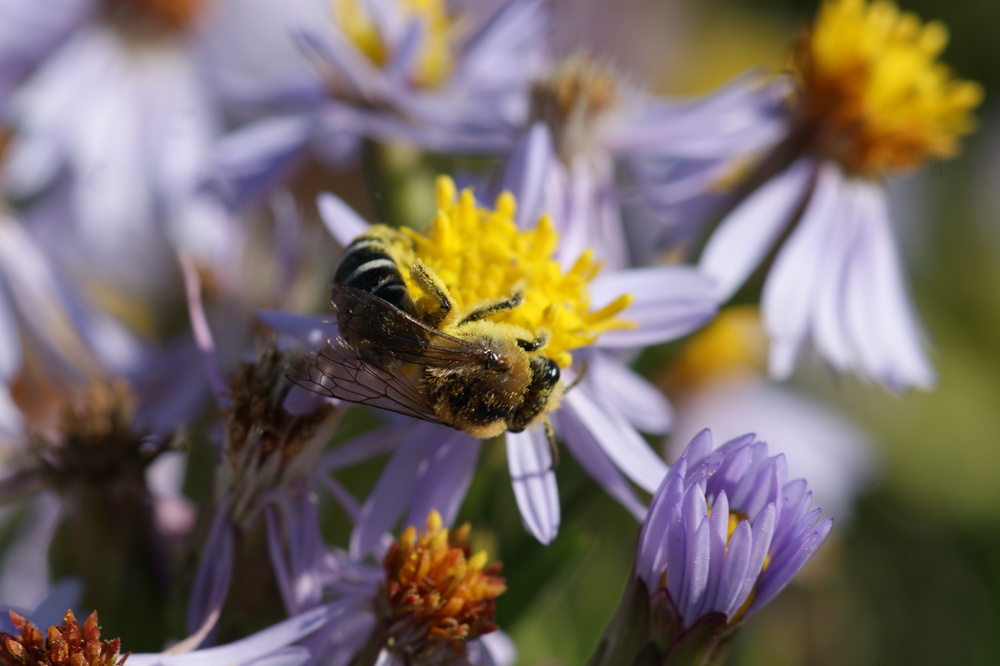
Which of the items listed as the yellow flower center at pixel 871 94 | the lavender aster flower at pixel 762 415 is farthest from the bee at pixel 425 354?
the lavender aster flower at pixel 762 415

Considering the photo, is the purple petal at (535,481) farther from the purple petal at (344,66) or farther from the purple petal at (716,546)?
the purple petal at (344,66)

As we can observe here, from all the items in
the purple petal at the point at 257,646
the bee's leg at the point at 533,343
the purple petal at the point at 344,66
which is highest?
the purple petal at the point at 344,66

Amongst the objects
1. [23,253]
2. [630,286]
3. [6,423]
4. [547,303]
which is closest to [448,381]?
[547,303]

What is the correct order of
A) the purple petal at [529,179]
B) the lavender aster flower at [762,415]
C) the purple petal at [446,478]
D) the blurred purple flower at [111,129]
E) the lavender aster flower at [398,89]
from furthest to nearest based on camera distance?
the lavender aster flower at [762,415]
the blurred purple flower at [111,129]
the lavender aster flower at [398,89]
the purple petal at [529,179]
the purple petal at [446,478]

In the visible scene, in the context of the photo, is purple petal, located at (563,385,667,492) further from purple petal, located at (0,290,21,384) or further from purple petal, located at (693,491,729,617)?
purple petal, located at (0,290,21,384)

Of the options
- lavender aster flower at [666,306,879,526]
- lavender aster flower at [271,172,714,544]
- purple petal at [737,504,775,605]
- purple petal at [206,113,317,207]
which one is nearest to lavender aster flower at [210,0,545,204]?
purple petal at [206,113,317,207]

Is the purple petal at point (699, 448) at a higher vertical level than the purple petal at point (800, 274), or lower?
higher
